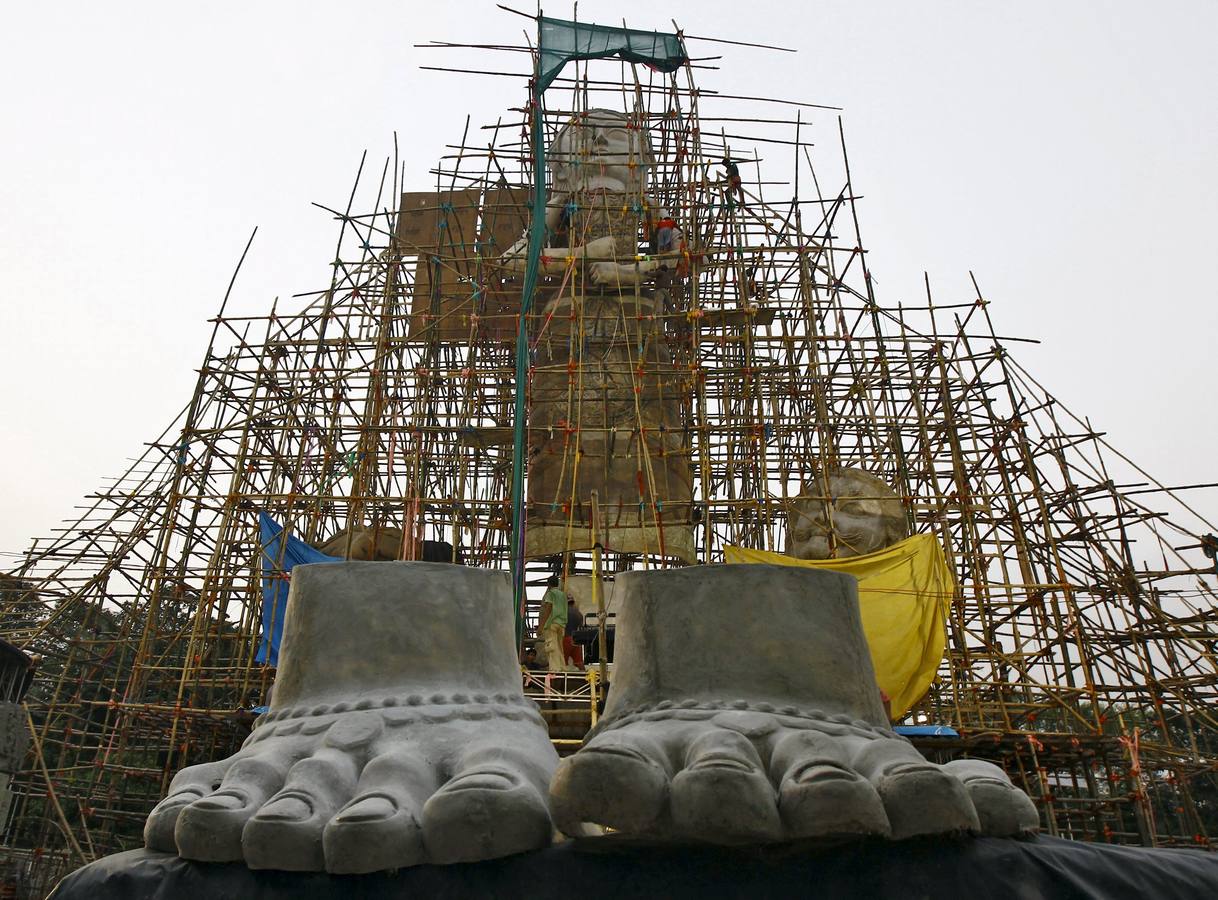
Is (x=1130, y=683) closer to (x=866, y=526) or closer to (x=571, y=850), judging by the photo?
(x=866, y=526)

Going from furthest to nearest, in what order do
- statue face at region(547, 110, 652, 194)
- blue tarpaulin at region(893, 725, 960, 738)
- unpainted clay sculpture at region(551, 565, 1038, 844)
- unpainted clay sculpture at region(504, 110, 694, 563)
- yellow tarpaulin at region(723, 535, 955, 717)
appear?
statue face at region(547, 110, 652, 194)
unpainted clay sculpture at region(504, 110, 694, 563)
yellow tarpaulin at region(723, 535, 955, 717)
blue tarpaulin at region(893, 725, 960, 738)
unpainted clay sculpture at region(551, 565, 1038, 844)

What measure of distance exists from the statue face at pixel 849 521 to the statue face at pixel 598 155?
22.8ft

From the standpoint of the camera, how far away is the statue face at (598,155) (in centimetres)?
1734

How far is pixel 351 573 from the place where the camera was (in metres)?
3.10

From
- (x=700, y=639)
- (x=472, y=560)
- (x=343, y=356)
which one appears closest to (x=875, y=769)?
(x=700, y=639)

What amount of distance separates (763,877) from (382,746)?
1.04 m

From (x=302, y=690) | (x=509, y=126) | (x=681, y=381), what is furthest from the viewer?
(x=509, y=126)

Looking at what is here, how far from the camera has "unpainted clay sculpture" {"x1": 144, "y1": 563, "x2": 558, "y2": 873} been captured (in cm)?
228

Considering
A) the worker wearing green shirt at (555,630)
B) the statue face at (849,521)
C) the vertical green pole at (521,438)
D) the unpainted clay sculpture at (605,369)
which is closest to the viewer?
the vertical green pole at (521,438)

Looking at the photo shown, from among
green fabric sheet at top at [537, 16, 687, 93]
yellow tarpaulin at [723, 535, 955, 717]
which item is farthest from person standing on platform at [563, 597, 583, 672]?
green fabric sheet at top at [537, 16, 687, 93]

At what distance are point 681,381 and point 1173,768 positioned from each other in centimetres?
775

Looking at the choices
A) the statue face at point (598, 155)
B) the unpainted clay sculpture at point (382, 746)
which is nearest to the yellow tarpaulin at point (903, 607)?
the unpainted clay sculpture at point (382, 746)

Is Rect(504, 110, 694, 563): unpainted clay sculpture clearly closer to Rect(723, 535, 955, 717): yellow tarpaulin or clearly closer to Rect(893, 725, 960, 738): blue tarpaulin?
Rect(723, 535, 955, 717): yellow tarpaulin

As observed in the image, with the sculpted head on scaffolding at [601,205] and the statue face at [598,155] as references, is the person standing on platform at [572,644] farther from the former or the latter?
the statue face at [598,155]
